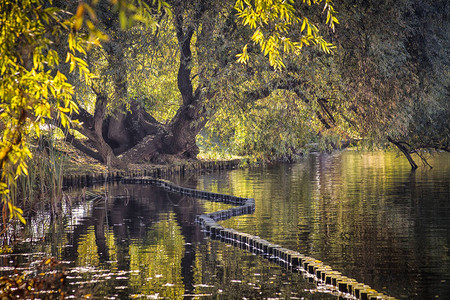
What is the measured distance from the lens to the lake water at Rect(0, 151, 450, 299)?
8891 millimetres

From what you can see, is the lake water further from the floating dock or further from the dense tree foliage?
the dense tree foliage

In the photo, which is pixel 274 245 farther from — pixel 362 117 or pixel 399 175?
pixel 399 175

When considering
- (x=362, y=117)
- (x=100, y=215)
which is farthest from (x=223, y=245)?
(x=362, y=117)

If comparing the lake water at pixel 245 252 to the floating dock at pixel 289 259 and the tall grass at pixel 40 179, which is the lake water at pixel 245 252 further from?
the tall grass at pixel 40 179

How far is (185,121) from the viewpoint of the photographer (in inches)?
1048

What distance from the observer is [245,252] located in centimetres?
1130

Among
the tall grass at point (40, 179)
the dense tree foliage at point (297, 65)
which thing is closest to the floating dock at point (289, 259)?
the tall grass at point (40, 179)

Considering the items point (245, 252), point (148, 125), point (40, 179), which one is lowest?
point (245, 252)

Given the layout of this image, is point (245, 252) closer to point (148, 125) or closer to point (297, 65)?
point (297, 65)

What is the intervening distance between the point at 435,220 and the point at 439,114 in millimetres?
15646

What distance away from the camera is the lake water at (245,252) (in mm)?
8891

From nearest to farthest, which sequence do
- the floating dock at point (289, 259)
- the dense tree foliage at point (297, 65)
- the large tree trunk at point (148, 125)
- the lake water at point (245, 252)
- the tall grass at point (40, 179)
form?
the floating dock at point (289, 259)
the lake water at point (245, 252)
the tall grass at point (40, 179)
the dense tree foliage at point (297, 65)
the large tree trunk at point (148, 125)

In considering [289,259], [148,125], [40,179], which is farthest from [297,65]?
[148,125]

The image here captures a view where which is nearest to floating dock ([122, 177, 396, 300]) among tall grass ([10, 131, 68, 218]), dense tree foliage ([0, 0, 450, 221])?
tall grass ([10, 131, 68, 218])
